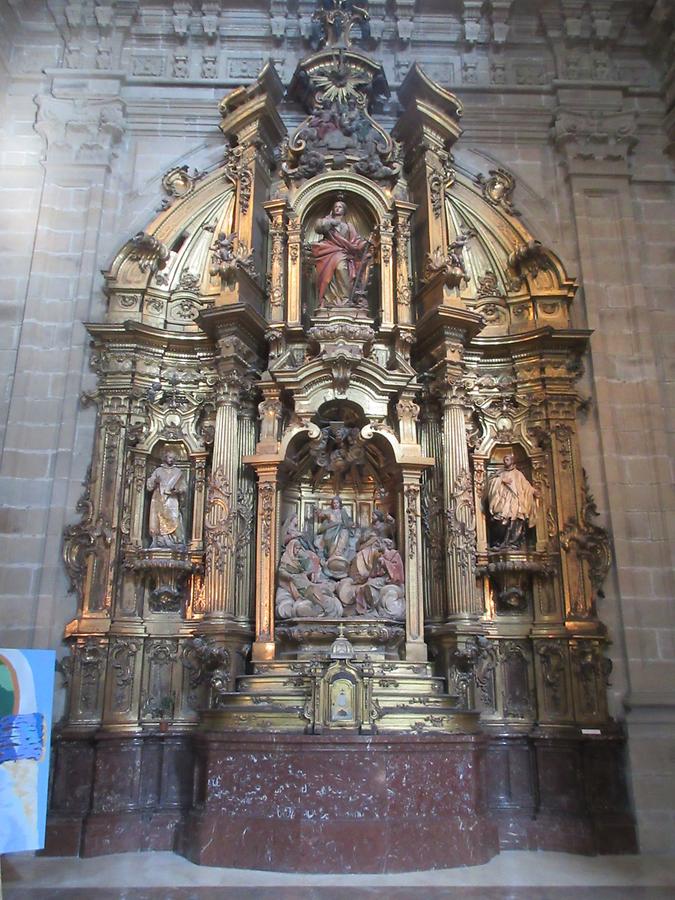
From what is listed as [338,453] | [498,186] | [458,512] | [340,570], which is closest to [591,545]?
[458,512]

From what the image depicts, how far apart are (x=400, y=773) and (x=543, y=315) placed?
21.3ft

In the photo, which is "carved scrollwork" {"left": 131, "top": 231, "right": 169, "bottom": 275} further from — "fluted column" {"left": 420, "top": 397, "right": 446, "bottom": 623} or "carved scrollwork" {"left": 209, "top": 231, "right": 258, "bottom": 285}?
"fluted column" {"left": 420, "top": 397, "right": 446, "bottom": 623}

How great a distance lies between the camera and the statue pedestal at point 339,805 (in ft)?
24.8

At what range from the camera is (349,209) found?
1202 cm

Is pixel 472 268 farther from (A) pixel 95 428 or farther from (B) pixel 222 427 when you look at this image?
(A) pixel 95 428

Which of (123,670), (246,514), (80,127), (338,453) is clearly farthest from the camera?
(80,127)

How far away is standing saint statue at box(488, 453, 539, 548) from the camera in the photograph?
10414mm

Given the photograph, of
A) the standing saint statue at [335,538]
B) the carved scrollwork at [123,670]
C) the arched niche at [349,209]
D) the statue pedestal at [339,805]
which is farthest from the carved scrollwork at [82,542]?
the arched niche at [349,209]

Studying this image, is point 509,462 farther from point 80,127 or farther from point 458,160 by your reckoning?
point 80,127

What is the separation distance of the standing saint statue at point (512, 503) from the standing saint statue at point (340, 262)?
3170 millimetres

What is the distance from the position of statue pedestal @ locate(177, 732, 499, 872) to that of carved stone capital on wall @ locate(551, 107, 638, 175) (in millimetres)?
8690

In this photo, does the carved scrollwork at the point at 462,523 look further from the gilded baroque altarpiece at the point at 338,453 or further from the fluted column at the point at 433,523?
the fluted column at the point at 433,523

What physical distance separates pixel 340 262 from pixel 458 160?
2.99 m

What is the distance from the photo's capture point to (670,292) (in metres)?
11.6
